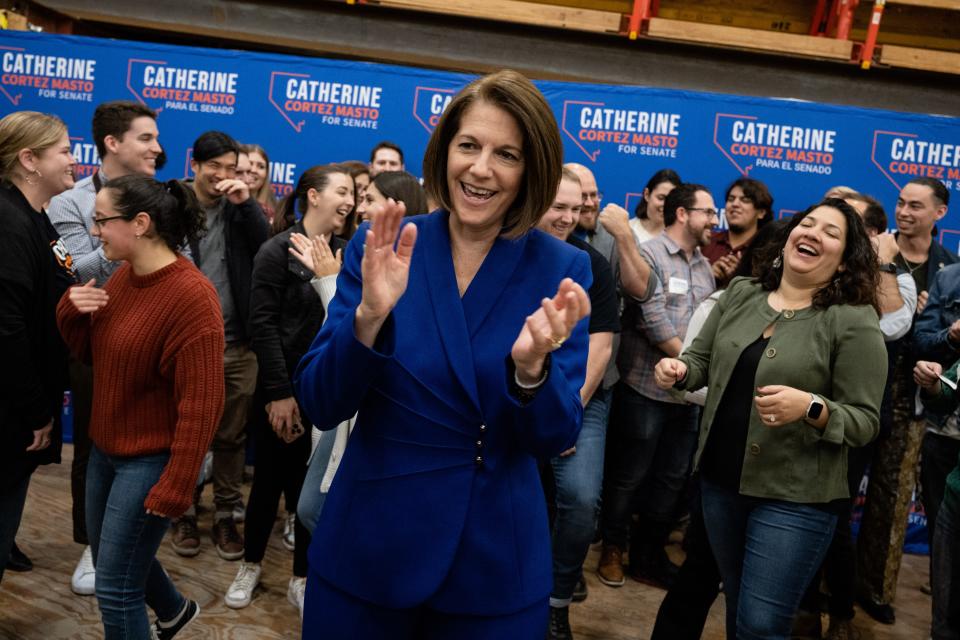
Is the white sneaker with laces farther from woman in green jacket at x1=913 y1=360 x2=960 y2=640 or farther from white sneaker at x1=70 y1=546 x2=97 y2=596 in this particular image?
woman in green jacket at x1=913 y1=360 x2=960 y2=640

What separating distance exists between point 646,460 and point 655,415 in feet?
0.75

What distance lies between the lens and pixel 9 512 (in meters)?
2.46

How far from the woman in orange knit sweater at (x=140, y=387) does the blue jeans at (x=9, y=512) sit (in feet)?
1.06

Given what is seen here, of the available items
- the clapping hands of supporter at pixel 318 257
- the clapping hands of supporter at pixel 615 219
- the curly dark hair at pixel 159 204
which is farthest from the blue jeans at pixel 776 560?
the curly dark hair at pixel 159 204

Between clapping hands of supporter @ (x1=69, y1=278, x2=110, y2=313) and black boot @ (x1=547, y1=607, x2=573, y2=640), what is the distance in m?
1.96

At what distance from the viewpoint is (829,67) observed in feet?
21.8

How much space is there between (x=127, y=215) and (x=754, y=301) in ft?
6.29

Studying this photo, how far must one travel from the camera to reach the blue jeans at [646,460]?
3.79 m

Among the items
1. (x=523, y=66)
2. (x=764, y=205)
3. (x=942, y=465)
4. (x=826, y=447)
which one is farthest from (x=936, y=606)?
(x=523, y=66)

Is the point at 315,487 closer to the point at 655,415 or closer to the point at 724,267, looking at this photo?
the point at 655,415

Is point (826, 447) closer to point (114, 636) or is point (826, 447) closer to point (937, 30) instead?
point (114, 636)

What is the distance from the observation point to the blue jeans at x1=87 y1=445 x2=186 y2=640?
7.18 ft

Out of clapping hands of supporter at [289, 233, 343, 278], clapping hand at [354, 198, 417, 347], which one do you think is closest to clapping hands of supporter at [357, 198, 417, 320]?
clapping hand at [354, 198, 417, 347]

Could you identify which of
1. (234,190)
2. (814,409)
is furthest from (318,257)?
(814,409)
